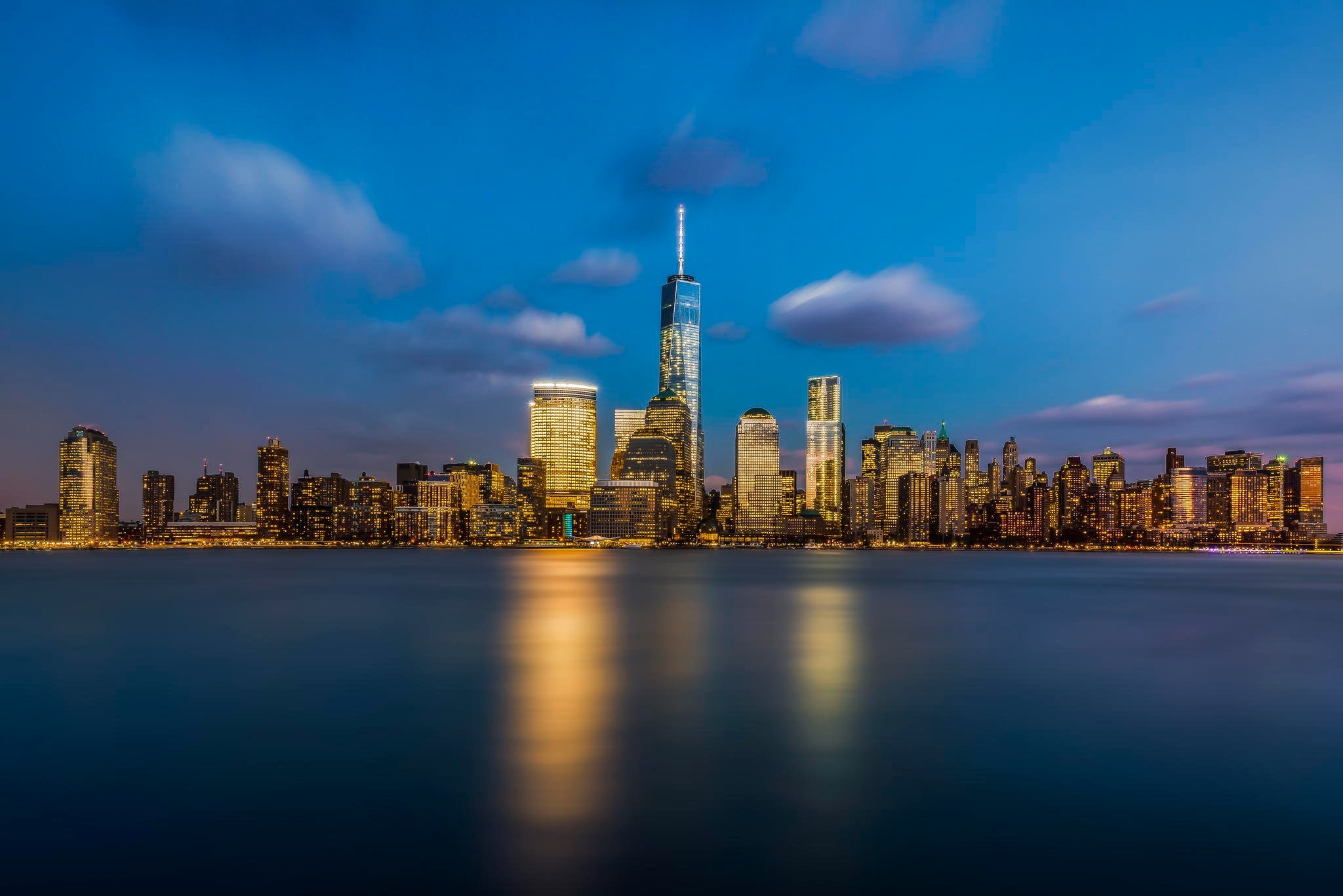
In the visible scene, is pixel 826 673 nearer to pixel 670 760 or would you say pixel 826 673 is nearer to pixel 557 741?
pixel 557 741

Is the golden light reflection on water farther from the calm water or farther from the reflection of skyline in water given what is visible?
the reflection of skyline in water

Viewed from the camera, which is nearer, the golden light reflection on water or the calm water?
the calm water

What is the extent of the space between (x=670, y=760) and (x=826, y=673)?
699 inches

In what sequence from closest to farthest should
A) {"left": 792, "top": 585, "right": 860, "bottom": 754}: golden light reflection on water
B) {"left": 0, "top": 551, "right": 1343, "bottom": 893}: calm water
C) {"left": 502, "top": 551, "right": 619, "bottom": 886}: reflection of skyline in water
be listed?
1. {"left": 0, "top": 551, "right": 1343, "bottom": 893}: calm water
2. {"left": 502, "top": 551, "right": 619, "bottom": 886}: reflection of skyline in water
3. {"left": 792, "top": 585, "right": 860, "bottom": 754}: golden light reflection on water

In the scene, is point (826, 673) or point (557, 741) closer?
point (557, 741)

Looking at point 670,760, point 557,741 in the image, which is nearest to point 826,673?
point 557,741

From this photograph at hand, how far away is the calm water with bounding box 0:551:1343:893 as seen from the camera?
16.0 m

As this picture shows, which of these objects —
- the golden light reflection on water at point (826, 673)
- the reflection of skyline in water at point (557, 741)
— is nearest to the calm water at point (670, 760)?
the reflection of skyline in water at point (557, 741)

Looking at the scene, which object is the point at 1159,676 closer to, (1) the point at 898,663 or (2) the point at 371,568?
(1) the point at 898,663

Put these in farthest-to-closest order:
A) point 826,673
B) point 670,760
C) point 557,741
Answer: point 826,673
point 557,741
point 670,760

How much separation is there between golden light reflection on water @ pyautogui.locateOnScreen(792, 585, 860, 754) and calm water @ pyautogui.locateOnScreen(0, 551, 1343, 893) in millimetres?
262

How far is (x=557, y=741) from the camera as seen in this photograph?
86.3 feet

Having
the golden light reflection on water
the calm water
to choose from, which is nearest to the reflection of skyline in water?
the calm water

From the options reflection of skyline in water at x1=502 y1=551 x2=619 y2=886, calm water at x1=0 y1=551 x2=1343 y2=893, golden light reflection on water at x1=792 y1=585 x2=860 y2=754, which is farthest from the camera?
golden light reflection on water at x1=792 y1=585 x2=860 y2=754
